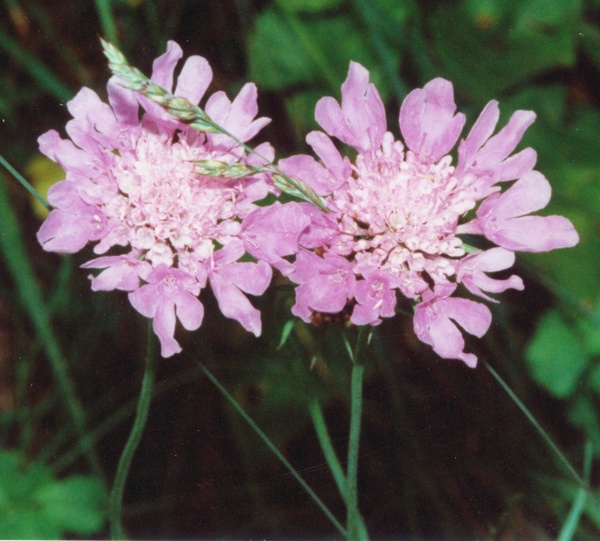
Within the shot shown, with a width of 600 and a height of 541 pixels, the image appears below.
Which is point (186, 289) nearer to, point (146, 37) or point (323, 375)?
point (323, 375)

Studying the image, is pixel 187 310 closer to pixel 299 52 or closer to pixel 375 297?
pixel 375 297

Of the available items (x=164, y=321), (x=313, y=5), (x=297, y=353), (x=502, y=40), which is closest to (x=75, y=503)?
(x=297, y=353)

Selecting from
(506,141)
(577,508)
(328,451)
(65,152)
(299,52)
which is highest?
(299,52)

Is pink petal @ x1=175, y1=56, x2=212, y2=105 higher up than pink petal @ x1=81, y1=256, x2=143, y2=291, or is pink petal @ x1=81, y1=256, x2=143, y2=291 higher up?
pink petal @ x1=175, y1=56, x2=212, y2=105

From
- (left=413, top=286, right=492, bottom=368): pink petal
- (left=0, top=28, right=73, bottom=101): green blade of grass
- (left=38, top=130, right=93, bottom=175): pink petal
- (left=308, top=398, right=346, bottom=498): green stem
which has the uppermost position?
(left=0, top=28, right=73, bottom=101): green blade of grass

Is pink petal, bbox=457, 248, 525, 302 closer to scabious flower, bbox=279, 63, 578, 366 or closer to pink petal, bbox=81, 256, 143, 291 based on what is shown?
scabious flower, bbox=279, 63, 578, 366

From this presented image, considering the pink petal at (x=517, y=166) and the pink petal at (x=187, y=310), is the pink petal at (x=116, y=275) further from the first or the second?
the pink petal at (x=517, y=166)

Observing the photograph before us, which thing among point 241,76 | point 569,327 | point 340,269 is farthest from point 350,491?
point 241,76

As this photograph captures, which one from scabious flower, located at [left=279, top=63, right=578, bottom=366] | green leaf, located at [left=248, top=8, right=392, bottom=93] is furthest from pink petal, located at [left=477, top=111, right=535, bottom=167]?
green leaf, located at [left=248, top=8, right=392, bottom=93]
